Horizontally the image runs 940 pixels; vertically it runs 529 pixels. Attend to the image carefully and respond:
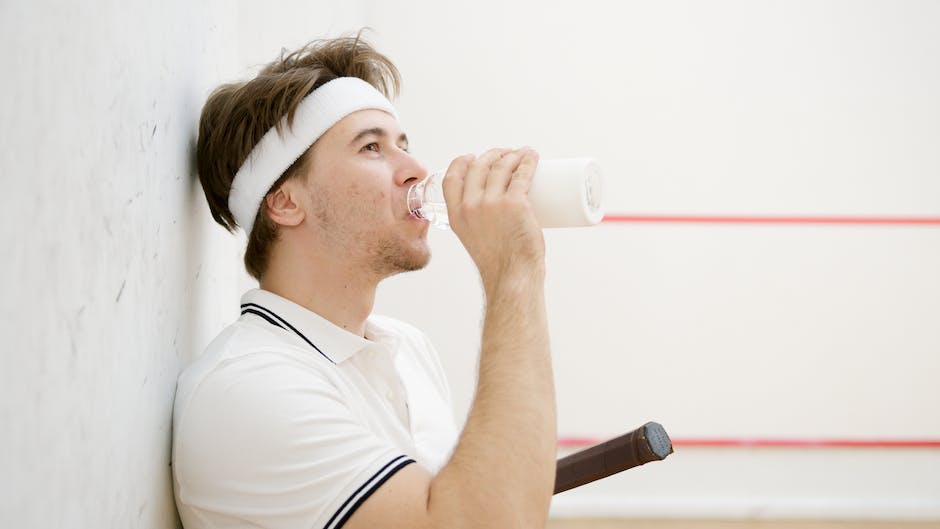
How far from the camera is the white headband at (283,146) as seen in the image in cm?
116

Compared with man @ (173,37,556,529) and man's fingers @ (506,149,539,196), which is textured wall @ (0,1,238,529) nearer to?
man @ (173,37,556,529)

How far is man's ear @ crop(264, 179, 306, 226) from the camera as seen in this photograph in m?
1.17

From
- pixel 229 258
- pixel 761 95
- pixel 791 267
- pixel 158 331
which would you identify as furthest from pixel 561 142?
pixel 158 331

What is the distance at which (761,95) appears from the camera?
252 centimetres

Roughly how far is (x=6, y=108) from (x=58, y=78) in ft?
0.29

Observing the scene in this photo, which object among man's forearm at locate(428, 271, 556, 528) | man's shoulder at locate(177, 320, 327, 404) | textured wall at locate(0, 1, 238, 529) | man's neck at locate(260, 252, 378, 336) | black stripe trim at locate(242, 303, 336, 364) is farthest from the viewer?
man's neck at locate(260, 252, 378, 336)

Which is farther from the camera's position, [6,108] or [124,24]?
[124,24]

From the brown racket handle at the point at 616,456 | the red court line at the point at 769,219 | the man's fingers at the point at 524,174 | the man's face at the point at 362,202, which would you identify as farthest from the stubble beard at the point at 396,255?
the red court line at the point at 769,219

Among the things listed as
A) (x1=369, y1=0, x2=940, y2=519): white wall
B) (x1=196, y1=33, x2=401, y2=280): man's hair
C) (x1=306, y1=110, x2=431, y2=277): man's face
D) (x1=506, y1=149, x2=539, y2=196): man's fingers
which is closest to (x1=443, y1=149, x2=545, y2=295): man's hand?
(x1=506, y1=149, x2=539, y2=196): man's fingers

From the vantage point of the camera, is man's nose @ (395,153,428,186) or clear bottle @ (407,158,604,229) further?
man's nose @ (395,153,428,186)

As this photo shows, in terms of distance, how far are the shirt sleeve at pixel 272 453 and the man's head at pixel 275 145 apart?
0.32 meters

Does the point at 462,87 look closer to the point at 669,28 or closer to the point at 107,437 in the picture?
the point at 669,28

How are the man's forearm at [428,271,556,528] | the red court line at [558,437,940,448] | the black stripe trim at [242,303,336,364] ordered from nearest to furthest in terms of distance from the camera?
the man's forearm at [428,271,556,528], the black stripe trim at [242,303,336,364], the red court line at [558,437,940,448]

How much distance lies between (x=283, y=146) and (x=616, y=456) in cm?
63
